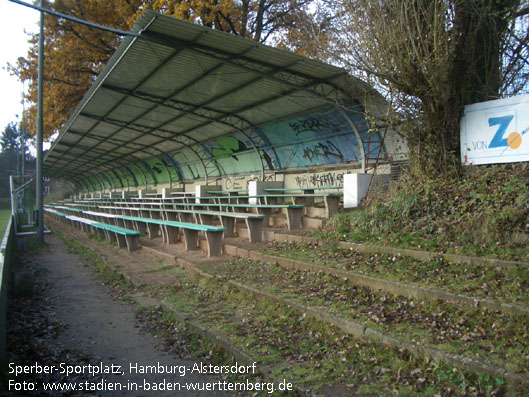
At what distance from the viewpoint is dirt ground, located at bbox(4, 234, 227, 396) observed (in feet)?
11.4

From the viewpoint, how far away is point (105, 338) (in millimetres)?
4473

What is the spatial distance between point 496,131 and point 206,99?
8.79 metres

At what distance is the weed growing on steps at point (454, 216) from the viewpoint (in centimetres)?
490

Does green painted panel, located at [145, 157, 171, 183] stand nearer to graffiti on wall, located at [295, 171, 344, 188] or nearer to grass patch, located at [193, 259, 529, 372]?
graffiti on wall, located at [295, 171, 344, 188]

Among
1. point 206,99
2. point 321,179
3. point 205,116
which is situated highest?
point 206,99

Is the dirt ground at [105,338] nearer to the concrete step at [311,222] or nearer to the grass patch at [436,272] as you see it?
the grass patch at [436,272]

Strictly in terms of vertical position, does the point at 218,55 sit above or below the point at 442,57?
above

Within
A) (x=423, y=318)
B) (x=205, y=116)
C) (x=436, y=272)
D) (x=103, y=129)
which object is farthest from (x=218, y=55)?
(x=103, y=129)

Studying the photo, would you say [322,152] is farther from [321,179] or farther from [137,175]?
[137,175]

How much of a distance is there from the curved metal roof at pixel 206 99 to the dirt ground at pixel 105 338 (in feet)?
17.7

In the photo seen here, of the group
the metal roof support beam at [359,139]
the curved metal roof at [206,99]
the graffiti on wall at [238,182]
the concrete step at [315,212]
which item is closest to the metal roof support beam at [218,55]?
the curved metal roof at [206,99]

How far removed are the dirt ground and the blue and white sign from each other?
568 centimetres

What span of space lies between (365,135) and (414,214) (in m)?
4.10

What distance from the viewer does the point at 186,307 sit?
16.8 feet
